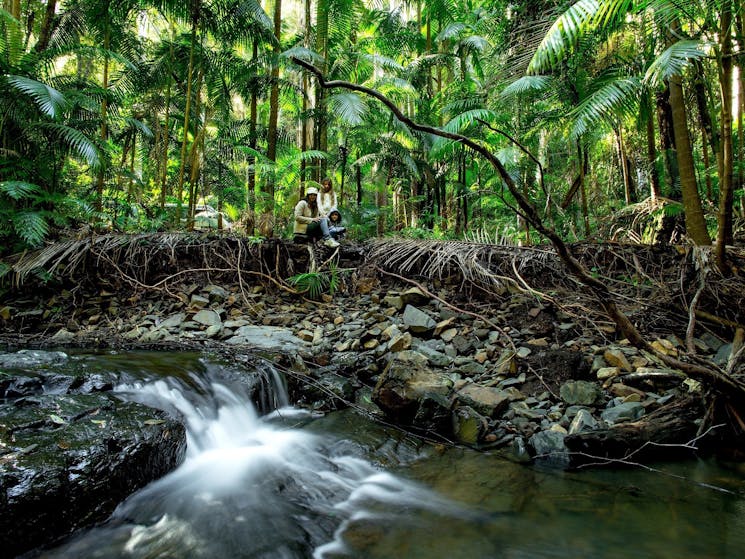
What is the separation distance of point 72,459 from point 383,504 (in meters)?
1.89

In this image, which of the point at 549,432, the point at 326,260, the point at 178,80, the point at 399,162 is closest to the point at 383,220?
the point at 399,162

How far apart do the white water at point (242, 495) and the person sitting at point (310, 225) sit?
364 cm

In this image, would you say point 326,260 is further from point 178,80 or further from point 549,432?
point 178,80

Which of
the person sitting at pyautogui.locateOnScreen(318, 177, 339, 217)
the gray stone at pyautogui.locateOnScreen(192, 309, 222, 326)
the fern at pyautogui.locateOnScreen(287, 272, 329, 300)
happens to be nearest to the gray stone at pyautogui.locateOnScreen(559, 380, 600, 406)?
the fern at pyautogui.locateOnScreen(287, 272, 329, 300)

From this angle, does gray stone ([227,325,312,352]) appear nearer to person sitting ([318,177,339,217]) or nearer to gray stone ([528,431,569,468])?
gray stone ([528,431,569,468])

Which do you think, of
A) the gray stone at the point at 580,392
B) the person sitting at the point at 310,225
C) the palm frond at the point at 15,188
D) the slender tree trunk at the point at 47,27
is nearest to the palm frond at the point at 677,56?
the gray stone at the point at 580,392

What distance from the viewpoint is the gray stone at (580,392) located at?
11.6 feet

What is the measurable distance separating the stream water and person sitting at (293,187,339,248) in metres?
3.84

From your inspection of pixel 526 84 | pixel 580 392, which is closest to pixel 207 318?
pixel 580 392

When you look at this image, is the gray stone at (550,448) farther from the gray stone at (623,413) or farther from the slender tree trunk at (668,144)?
the slender tree trunk at (668,144)

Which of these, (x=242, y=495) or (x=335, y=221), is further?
(x=335, y=221)

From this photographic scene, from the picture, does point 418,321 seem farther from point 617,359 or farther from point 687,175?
point 687,175

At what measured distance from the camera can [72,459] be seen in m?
2.22

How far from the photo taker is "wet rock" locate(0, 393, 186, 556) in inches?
77.5
